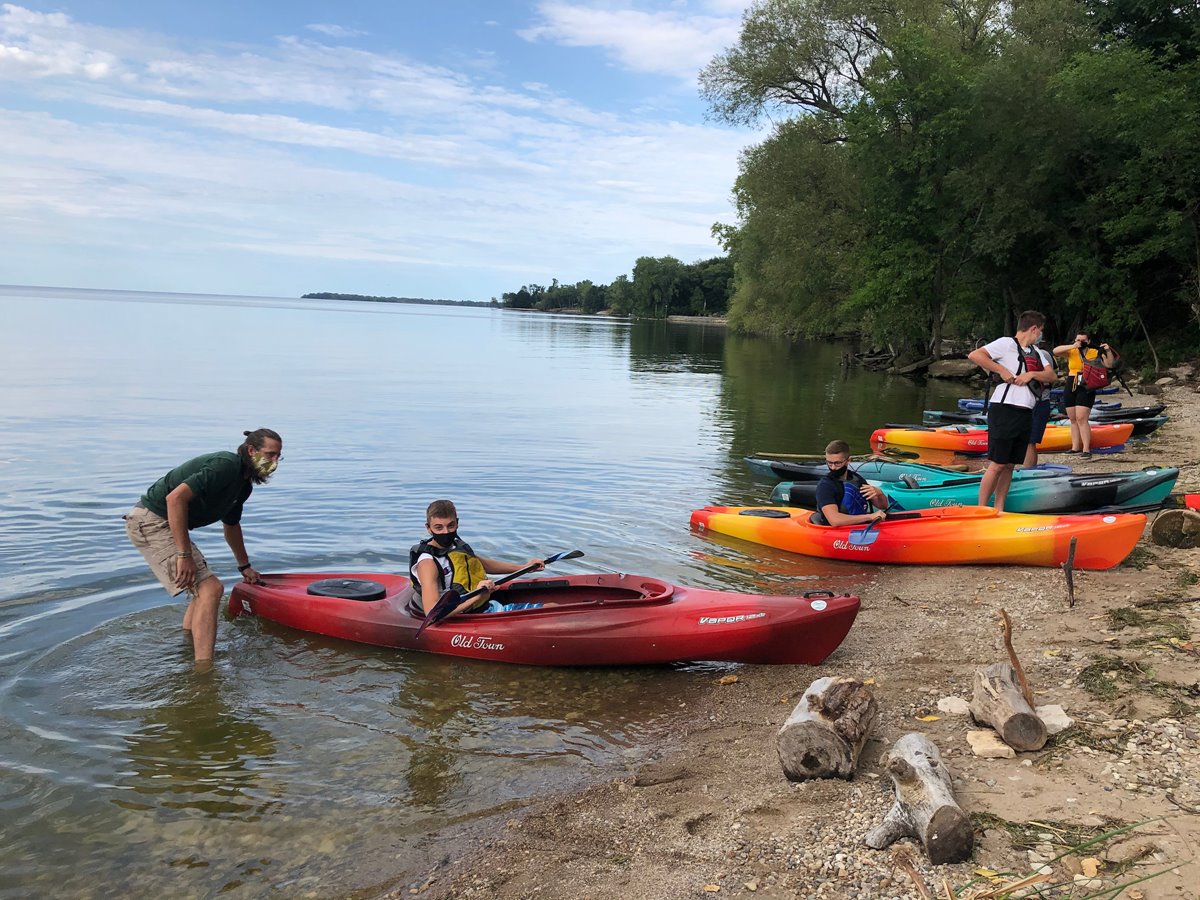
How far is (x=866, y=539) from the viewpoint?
893cm

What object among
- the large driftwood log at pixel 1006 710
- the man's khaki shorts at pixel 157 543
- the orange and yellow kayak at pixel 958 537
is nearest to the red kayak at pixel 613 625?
the man's khaki shorts at pixel 157 543

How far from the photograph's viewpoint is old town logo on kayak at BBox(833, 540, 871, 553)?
898 cm

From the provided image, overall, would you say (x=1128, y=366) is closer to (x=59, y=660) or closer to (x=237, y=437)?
(x=237, y=437)

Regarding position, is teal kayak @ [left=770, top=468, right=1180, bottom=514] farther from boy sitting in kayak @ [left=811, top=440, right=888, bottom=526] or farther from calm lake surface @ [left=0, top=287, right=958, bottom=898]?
calm lake surface @ [left=0, top=287, right=958, bottom=898]

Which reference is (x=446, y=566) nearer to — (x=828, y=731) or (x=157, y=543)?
(x=157, y=543)

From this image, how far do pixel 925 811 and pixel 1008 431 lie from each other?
593 centimetres

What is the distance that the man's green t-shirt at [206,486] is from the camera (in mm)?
5996

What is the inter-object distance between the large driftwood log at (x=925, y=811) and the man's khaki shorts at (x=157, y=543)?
4872 mm

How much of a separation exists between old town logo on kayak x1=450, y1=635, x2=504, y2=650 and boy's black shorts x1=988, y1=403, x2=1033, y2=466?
527 centimetres

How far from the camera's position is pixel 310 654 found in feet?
21.8

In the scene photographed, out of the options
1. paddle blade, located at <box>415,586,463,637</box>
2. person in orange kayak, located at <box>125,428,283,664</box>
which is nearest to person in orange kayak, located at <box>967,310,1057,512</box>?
paddle blade, located at <box>415,586,463,637</box>

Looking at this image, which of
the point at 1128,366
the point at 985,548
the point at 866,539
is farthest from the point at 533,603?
the point at 1128,366

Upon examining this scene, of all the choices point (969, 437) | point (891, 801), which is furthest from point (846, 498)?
point (969, 437)

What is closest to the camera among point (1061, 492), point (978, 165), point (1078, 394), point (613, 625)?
point (613, 625)
